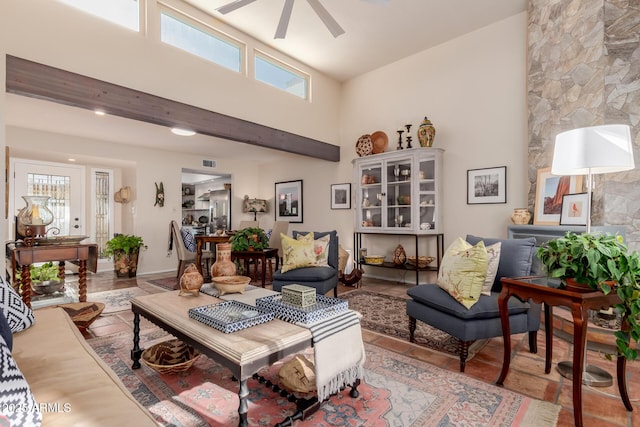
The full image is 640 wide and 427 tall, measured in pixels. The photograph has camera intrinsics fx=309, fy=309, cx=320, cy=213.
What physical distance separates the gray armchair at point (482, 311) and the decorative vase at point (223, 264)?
56.5 inches

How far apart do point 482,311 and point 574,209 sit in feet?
6.14

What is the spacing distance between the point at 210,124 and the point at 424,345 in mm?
3364

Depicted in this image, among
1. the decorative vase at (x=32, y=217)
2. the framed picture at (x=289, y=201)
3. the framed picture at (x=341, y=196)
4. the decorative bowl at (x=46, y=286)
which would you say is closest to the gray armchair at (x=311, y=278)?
the framed picture at (x=341, y=196)

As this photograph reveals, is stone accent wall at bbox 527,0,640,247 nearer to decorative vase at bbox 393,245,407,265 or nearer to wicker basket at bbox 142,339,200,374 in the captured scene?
decorative vase at bbox 393,245,407,265

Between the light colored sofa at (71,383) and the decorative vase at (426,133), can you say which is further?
the decorative vase at (426,133)

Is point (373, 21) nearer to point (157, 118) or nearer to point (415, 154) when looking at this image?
point (415, 154)

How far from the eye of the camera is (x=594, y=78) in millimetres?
2979

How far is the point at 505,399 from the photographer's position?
1778mm

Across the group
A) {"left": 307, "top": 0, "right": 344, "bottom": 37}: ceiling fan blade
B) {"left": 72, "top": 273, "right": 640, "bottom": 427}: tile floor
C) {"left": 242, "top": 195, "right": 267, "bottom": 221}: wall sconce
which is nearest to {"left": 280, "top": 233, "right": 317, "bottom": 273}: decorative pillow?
{"left": 72, "top": 273, "right": 640, "bottom": 427}: tile floor

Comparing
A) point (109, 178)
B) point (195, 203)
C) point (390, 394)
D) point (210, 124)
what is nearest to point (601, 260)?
point (390, 394)

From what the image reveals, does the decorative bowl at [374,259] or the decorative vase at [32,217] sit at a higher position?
the decorative vase at [32,217]

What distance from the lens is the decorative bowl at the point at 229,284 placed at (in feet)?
7.04

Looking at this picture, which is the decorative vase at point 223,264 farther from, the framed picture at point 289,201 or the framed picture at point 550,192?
the framed picture at point 289,201

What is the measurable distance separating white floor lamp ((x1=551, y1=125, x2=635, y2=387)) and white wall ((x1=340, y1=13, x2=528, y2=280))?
202 cm
